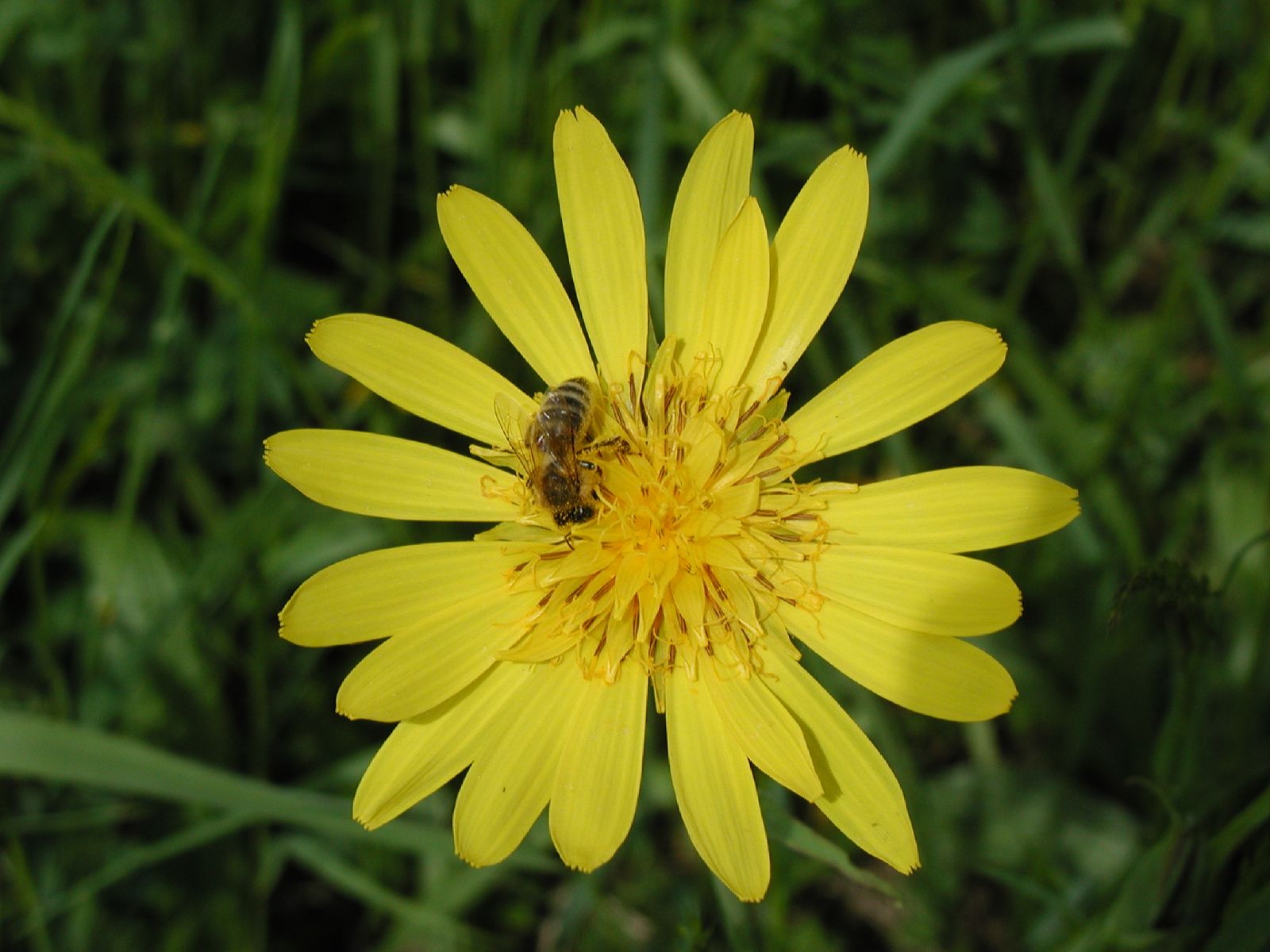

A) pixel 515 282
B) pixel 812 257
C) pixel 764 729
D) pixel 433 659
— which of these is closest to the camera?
pixel 764 729

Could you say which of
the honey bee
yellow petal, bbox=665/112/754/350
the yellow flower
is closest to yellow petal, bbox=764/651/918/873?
the yellow flower

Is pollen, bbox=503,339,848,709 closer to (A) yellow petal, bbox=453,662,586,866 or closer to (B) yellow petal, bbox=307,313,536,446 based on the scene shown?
(A) yellow petal, bbox=453,662,586,866

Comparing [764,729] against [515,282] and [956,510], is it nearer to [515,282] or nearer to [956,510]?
[956,510]

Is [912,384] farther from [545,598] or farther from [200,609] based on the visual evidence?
[200,609]

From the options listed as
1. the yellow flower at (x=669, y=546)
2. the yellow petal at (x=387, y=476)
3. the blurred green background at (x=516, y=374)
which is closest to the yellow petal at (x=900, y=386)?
the yellow flower at (x=669, y=546)

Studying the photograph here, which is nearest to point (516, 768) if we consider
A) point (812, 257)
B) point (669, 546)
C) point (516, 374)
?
point (669, 546)

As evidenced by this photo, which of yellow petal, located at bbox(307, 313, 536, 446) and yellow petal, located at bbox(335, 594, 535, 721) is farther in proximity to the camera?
yellow petal, located at bbox(307, 313, 536, 446)
